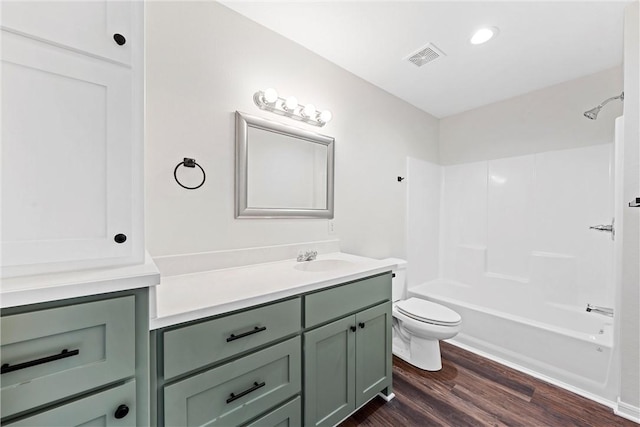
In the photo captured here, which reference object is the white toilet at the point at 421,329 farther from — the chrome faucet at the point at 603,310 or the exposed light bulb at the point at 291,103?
the exposed light bulb at the point at 291,103

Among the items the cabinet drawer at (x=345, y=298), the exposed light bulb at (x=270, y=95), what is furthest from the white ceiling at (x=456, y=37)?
the cabinet drawer at (x=345, y=298)

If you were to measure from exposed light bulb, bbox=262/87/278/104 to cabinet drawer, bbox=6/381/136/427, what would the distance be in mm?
1510

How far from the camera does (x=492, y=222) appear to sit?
113 inches

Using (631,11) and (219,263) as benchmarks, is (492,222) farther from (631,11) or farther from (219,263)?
(219,263)

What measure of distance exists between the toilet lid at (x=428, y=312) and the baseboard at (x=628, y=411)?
95 centimetres

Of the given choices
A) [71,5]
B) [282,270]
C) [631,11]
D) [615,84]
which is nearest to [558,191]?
[615,84]

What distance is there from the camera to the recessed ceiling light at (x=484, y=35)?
171cm

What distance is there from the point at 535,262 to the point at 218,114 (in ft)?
10.2

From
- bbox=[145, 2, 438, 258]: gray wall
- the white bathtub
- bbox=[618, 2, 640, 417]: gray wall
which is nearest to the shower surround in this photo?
the white bathtub

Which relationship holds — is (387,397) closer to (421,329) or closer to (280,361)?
(421,329)

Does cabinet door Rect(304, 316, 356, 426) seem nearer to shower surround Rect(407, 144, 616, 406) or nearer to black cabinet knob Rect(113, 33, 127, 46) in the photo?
black cabinet knob Rect(113, 33, 127, 46)

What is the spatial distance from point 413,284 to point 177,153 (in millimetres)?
2585

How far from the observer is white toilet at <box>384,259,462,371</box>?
1.92 metres

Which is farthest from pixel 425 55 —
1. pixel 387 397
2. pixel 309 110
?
pixel 387 397
